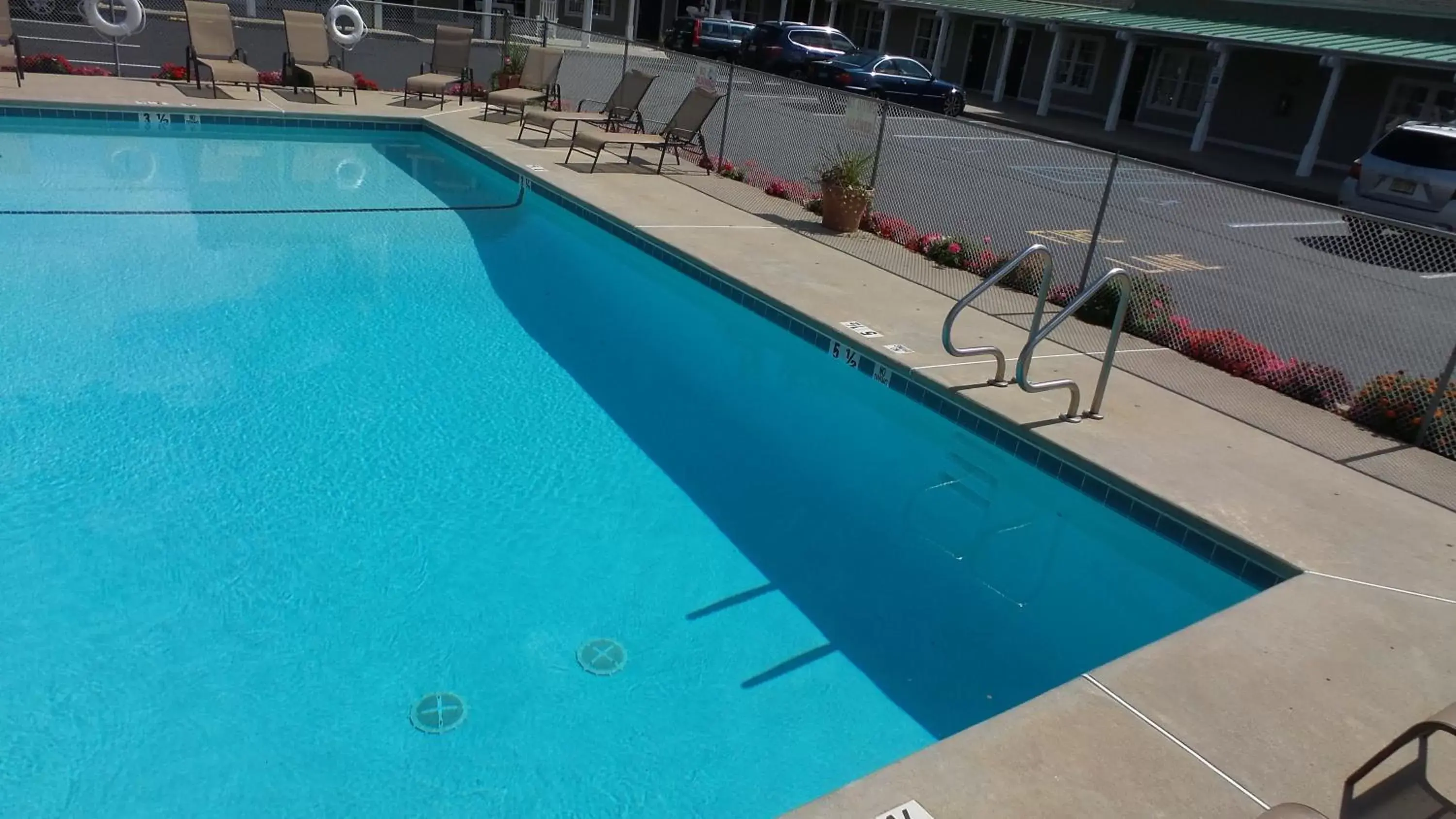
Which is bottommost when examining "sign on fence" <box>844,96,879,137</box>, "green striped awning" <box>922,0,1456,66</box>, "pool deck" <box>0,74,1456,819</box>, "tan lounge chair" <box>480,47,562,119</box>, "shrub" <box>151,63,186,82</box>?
"pool deck" <box>0,74,1456,819</box>

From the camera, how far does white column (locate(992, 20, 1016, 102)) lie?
2616 cm

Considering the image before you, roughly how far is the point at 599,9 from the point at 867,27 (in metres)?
9.55

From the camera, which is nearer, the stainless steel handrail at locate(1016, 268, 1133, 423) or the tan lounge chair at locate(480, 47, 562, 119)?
the stainless steel handrail at locate(1016, 268, 1133, 423)

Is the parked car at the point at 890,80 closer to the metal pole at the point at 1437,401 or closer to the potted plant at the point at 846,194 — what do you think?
the potted plant at the point at 846,194

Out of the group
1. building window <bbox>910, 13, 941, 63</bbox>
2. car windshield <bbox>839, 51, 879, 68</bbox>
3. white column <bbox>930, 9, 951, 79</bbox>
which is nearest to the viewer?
car windshield <bbox>839, 51, 879, 68</bbox>

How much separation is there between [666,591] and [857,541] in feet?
4.00

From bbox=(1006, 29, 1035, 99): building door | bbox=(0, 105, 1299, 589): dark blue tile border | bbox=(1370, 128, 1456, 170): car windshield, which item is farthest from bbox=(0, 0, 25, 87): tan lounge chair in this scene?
bbox=(1006, 29, 1035, 99): building door

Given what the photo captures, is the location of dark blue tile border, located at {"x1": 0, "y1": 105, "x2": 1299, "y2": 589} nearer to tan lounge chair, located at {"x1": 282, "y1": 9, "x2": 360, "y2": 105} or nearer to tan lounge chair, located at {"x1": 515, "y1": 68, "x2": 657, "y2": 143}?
tan lounge chair, located at {"x1": 515, "y1": 68, "x2": 657, "y2": 143}

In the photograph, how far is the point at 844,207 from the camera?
9844mm

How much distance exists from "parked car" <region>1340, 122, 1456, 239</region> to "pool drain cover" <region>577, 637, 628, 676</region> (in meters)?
12.3

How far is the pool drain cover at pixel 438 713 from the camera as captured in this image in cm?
370

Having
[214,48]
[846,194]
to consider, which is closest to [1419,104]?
[846,194]

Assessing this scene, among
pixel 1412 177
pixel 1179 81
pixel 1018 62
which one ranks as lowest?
pixel 1412 177

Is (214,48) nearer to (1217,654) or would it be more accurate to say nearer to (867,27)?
(1217,654)
